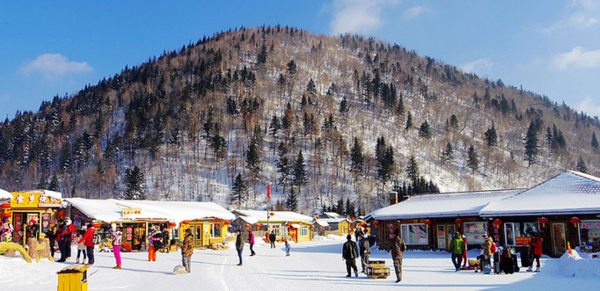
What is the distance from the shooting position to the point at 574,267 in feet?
44.2

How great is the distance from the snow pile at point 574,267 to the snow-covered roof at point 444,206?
37.8 feet

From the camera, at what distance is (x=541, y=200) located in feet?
79.0

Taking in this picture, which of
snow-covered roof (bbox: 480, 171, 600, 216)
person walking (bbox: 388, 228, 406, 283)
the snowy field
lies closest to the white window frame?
snow-covered roof (bbox: 480, 171, 600, 216)

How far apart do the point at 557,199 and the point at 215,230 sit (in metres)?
24.5

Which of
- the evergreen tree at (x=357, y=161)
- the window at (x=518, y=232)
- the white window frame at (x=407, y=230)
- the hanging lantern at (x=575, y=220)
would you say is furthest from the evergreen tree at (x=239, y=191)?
the hanging lantern at (x=575, y=220)

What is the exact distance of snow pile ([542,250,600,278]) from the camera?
1302 cm

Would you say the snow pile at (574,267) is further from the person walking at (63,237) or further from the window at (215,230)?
the window at (215,230)

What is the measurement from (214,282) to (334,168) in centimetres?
8130

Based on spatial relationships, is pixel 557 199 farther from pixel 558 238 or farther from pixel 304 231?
pixel 304 231

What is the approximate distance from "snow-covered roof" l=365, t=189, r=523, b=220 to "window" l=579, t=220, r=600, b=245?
523 centimetres

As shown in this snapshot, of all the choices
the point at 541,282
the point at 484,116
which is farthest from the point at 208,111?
the point at 541,282

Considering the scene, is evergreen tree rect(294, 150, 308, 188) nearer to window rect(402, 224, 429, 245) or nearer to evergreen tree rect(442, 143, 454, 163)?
evergreen tree rect(442, 143, 454, 163)

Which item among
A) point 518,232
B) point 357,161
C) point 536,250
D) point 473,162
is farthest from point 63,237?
point 473,162

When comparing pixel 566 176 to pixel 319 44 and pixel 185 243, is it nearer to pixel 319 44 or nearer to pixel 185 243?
pixel 185 243
